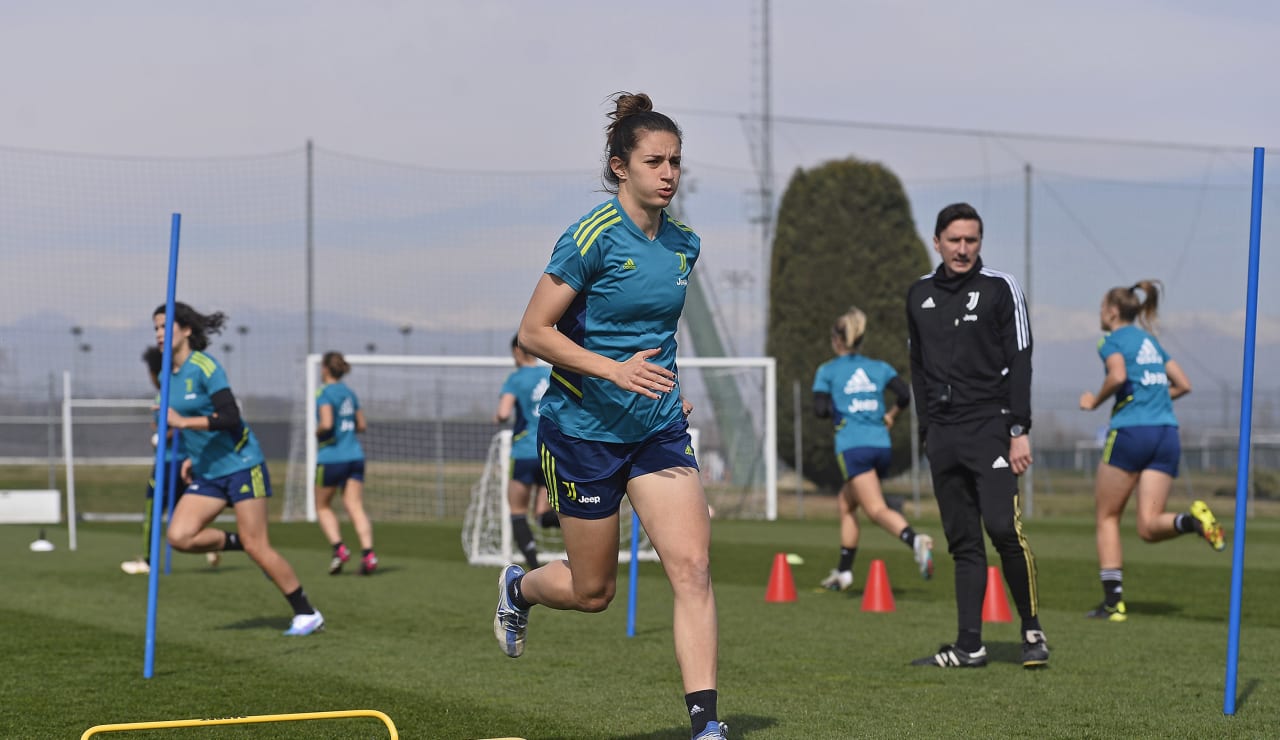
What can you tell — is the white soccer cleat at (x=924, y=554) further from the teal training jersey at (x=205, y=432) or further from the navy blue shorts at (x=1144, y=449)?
the teal training jersey at (x=205, y=432)

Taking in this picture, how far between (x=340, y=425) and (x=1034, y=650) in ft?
27.6

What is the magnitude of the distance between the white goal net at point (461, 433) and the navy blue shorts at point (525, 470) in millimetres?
13669

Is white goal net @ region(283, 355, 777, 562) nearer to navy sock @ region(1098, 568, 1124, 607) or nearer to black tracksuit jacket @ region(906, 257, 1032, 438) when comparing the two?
navy sock @ region(1098, 568, 1124, 607)

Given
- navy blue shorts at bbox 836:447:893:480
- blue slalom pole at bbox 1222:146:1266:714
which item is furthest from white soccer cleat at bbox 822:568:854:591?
blue slalom pole at bbox 1222:146:1266:714

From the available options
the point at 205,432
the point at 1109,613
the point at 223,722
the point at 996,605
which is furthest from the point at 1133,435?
the point at 223,722

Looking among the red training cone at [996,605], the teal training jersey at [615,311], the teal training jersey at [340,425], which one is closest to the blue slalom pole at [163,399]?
the teal training jersey at [615,311]

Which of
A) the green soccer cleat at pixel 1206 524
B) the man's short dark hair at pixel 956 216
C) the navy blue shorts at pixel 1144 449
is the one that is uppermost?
the man's short dark hair at pixel 956 216

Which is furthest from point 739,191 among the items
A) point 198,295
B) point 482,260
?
point 198,295

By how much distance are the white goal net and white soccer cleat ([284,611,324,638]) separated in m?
18.3

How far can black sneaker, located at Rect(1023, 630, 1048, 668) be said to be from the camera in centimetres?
704

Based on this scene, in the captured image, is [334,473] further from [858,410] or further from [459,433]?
[459,433]

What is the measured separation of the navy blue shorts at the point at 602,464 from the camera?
4.84 meters

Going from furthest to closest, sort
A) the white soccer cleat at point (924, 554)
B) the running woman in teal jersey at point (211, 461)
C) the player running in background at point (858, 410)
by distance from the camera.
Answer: the player running in background at point (858, 410)
the white soccer cleat at point (924, 554)
the running woman in teal jersey at point (211, 461)

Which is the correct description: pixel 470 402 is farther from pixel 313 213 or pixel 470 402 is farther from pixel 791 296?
pixel 791 296
